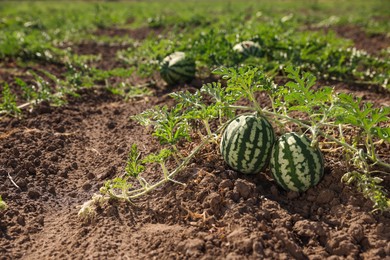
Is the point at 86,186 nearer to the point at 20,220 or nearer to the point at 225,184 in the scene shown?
the point at 20,220

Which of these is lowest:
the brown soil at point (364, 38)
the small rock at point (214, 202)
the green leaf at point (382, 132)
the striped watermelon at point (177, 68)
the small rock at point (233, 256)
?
the brown soil at point (364, 38)

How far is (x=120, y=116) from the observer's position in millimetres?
6055

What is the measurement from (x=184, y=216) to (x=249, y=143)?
0.79 m

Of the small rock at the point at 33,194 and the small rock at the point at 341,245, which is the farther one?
the small rock at the point at 33,194

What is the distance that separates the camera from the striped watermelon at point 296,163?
144 inches

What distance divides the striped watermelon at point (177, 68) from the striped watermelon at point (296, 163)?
3167 millimetres

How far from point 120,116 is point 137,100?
0.65 m

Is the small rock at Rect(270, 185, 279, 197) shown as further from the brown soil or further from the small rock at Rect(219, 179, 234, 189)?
the brown soil

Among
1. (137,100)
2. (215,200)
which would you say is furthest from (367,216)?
(137,100)

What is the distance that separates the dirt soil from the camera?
128 inches

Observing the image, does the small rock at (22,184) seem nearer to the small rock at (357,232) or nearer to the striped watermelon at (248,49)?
the small rock at (357,232)

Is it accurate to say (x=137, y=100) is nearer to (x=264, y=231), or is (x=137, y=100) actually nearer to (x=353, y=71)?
(x=353, y=71)

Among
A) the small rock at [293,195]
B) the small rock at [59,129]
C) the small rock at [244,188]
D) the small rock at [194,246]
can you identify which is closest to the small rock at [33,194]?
the small rock at [59,129]

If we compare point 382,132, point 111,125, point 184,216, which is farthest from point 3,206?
point 382,132
